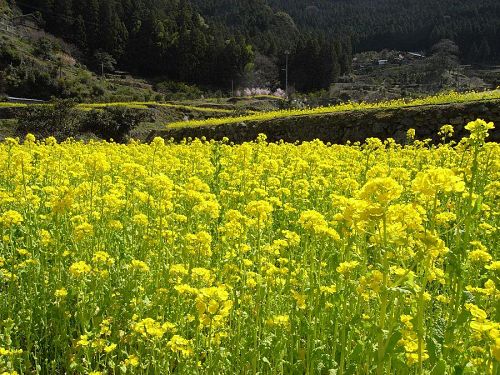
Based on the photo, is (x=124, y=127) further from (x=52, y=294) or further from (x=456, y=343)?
(x=456, y=343)

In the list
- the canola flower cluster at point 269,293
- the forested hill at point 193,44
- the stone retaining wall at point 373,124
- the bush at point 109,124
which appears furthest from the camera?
the forested hill at point 193,44

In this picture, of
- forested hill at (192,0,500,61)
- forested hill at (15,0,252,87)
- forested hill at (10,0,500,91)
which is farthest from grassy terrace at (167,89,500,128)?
forested hill at (192,0,500,61)

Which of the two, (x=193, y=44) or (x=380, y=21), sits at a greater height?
(x=380, y=21)

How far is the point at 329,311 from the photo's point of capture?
2.94m

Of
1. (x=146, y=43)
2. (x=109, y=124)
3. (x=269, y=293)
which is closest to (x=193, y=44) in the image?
(x=146, y=43)

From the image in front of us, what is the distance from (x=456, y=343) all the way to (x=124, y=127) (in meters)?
23.0

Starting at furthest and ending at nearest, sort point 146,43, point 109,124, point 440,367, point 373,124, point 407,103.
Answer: point 146,43 < point 109,124 < point 407,103 < point 373,124 < point 440,367

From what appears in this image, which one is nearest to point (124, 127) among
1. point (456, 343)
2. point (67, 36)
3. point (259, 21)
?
point (456, 343)

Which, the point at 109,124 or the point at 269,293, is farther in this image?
the point at 109,124

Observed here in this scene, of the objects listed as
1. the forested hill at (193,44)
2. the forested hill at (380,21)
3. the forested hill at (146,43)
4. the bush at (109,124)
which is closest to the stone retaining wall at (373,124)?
the bush at (109,124)

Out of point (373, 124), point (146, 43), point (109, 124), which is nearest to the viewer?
point (373, 124)

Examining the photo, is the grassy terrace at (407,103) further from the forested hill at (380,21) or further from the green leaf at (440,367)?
the forested hill at (380,21)

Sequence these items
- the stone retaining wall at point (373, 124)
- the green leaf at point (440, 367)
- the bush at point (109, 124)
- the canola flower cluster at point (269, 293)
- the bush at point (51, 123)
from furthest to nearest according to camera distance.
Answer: the bush at point (109, 124)
the bush at point (51, 123)
the stone retaining wall at point (373, 124)
the canola flower cluster at point (269, 293)
the green leaf at point (440, 367)

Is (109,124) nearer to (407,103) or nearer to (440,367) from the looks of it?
(407,103)
